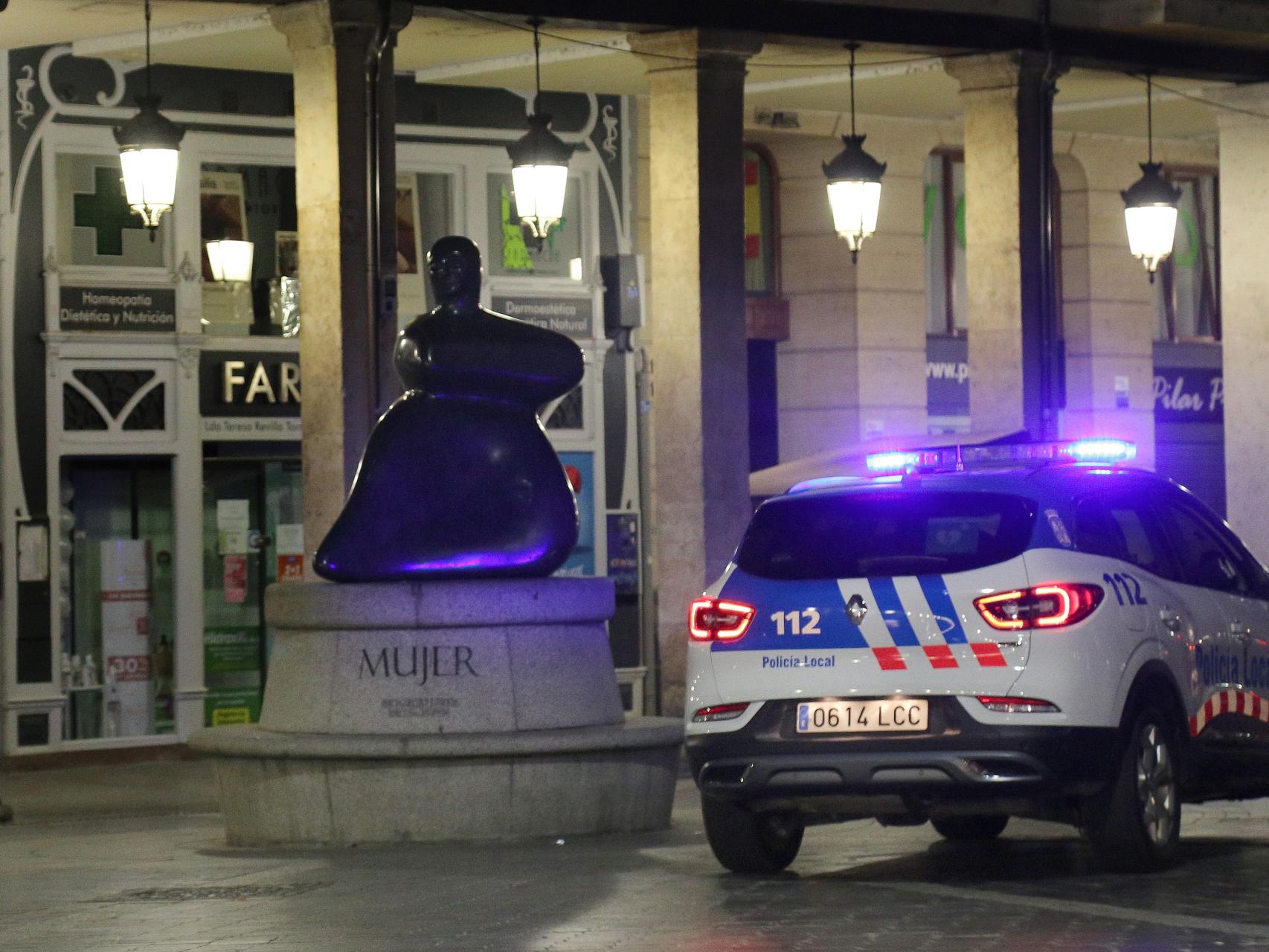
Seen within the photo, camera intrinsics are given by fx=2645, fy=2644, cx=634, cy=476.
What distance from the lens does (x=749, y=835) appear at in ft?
33.3

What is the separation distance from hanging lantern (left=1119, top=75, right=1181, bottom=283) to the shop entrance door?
655cm

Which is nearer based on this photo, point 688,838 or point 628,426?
point 688,838

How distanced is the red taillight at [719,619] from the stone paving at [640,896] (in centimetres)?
93

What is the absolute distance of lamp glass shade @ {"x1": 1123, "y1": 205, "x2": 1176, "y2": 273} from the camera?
1972 cm

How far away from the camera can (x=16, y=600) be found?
18.5m

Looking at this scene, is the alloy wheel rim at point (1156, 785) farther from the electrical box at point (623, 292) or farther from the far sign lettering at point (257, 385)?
the far sign lettering at point (257, 385)

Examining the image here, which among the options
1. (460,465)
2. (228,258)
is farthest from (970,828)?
(228,258)

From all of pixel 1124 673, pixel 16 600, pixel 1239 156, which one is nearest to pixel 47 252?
pixel 16 600

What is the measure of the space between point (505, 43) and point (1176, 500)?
365 inches

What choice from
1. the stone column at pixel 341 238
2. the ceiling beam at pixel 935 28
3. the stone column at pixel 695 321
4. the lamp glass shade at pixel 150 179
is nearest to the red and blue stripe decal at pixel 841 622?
the stone column at pixel 341 238

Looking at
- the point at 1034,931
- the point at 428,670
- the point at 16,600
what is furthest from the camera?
the point at 16,600

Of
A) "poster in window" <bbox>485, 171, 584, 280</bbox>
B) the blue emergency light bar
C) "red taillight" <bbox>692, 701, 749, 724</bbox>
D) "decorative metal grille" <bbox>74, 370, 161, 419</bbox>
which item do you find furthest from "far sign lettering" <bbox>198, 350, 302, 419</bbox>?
"red taillight" <bbox>692, 701, 749, 724</bbox>

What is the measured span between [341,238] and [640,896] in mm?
7079

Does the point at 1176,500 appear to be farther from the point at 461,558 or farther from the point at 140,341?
the point at 140,341
